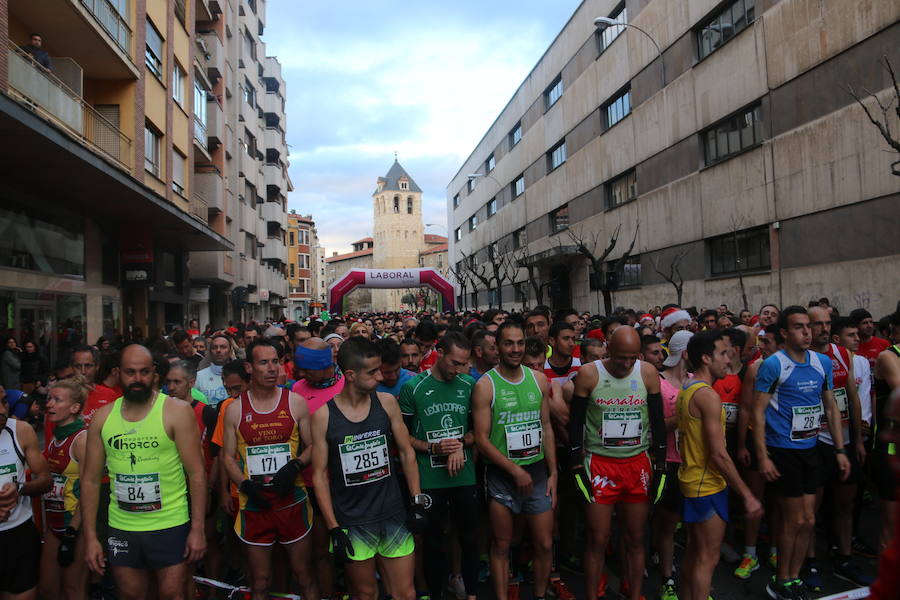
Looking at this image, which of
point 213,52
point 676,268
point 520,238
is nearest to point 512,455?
point 676,268

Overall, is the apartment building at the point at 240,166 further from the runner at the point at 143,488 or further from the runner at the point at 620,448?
the runner at the point at 620,448

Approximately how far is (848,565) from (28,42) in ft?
51.8

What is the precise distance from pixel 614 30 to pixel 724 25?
799 cm

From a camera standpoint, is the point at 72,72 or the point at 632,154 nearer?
the point at 72,72

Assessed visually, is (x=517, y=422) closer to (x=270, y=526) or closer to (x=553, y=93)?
(x=270, y=526)

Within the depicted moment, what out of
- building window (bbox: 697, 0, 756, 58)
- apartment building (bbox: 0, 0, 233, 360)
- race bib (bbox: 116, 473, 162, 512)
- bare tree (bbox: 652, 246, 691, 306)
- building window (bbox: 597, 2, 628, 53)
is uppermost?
building window (bbox: 597, 2, 628, 53)

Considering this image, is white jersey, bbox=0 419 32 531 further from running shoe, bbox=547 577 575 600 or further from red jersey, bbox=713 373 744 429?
red jersey, bbox=713 373 744 429

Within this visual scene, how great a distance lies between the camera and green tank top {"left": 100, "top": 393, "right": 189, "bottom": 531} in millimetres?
3723

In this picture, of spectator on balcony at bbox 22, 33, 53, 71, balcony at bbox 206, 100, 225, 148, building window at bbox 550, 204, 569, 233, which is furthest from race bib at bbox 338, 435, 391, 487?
building window at bbox 550, 204, 569, 233

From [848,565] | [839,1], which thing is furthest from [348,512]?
[839,1]

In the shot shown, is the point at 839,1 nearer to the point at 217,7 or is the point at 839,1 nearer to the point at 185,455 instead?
the point at 185,455

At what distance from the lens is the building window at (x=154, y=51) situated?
17984 millimetres

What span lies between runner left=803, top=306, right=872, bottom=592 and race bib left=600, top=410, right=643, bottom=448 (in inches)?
59.9

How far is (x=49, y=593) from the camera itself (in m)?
4.16
